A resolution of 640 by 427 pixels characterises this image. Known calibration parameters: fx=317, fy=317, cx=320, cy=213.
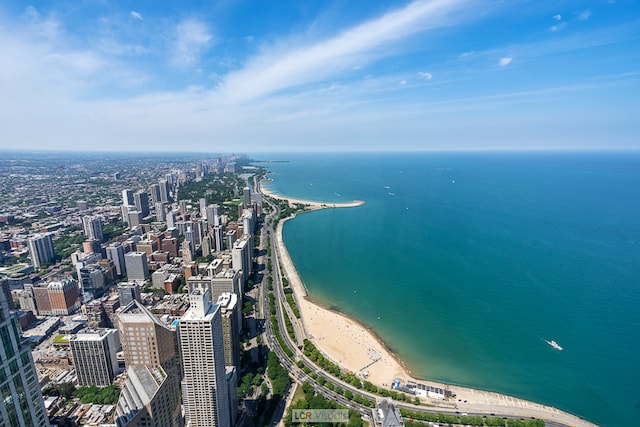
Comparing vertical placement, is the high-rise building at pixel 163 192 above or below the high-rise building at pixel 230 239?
above

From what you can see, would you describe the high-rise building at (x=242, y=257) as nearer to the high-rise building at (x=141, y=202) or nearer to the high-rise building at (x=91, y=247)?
the high-rise building at (x=91, y=247)

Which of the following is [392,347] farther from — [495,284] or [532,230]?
[532,230]

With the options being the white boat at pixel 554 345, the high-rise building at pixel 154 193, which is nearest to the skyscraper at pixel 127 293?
the white boat at pixel 554 345

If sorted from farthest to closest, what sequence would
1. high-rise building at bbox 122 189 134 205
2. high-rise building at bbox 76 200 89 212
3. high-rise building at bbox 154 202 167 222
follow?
high-rise building at bbox 76 200 89 212
high-rise building at bbox 122 189 134 205
high-rise building at bbox 154 202 167 222

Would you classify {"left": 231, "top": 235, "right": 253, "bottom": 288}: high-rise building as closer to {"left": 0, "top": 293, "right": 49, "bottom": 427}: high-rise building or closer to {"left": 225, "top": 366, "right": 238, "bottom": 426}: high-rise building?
{"left": 225, "top": 366, "right": 238, "bottom": 426}: high-rise building

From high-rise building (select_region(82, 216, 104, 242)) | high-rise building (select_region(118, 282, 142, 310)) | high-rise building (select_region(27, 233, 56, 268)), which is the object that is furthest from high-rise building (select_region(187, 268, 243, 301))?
high-rise building (select_region(82, 216, 104, 242))

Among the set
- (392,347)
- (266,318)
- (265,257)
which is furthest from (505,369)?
(265,257)
